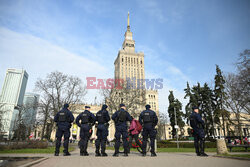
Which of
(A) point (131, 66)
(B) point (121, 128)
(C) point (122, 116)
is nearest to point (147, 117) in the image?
(C) point (122, 116)

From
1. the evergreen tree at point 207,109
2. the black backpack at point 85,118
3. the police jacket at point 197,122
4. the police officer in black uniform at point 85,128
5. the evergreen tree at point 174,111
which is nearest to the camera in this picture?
the police officer in black uniform at point 85,128

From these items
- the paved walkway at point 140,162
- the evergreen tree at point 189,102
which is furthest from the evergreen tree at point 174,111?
the paved walkway at point 140,162

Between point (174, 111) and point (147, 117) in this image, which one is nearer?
point (147, 117)

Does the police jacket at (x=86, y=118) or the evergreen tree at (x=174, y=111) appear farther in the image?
the evergreen tree at (x=174, y=111)

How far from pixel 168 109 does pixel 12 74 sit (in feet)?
282

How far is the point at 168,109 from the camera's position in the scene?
4797 centimetres

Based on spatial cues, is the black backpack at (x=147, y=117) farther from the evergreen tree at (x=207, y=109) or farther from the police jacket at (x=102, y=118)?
the evergreen tree at (x=207, y=109)

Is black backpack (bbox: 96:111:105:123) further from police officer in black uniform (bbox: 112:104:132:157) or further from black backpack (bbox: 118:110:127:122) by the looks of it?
black backpack (bbox: 118:110:127:122)

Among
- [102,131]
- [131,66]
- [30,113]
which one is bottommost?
[102,131]

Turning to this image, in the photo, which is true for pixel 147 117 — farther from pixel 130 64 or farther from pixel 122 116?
pixel 130 64

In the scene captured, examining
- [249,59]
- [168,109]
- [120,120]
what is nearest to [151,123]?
[120,120]

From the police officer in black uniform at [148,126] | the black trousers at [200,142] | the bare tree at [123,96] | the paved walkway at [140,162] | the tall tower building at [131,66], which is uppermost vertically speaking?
the tall tower building at [131,66]

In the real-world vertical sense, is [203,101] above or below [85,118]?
above

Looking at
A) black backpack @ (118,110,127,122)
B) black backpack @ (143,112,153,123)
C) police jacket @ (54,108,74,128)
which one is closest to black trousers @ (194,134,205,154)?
black backpack @ (143,112,153,123)
